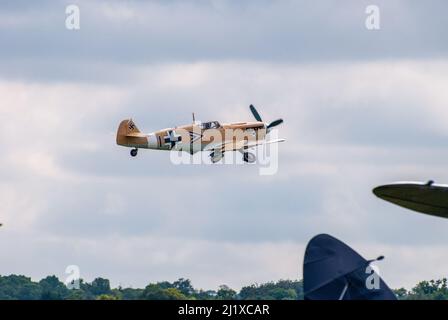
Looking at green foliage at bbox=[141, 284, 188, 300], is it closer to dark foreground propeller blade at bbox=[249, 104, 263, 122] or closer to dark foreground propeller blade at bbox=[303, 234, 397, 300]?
dark foreground propeller blade at bbox=[303, 234, 397, 300]

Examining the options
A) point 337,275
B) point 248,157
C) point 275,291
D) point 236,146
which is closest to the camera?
point 337,275

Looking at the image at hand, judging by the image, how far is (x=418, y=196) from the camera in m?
46.5

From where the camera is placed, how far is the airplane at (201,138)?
9894 centimetres

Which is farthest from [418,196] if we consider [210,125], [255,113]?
[255,113]

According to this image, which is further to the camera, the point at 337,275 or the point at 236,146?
the point at 236,146

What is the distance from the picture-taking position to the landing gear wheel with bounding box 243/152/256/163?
333 ft

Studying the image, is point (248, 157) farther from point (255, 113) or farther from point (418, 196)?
point (418, 196)

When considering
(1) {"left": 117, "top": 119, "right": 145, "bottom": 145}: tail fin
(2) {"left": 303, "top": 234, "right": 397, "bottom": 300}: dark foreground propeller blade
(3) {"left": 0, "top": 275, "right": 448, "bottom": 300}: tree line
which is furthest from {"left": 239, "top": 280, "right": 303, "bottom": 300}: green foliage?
(2) {"left": 303, "top": 234, "right": 397, "bottom": 300}: dark foreground propeller blade

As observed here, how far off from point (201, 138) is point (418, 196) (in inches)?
2233

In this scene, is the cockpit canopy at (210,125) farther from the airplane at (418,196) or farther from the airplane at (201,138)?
the airplane at (418,196)

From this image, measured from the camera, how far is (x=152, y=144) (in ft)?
326
